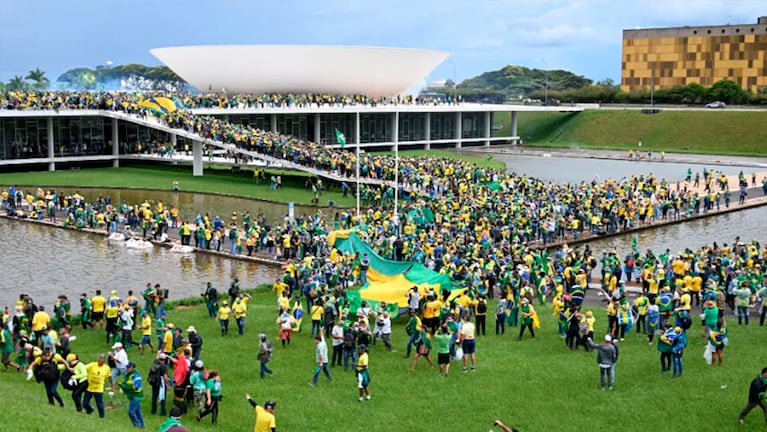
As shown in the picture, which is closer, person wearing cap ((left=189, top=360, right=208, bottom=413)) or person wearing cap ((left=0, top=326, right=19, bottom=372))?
person wearing cap ((left=189, top=360, right=208, bottom=413))

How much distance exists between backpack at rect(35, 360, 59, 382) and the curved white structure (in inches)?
2152

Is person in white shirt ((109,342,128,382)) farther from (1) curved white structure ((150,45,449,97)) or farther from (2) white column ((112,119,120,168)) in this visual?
(1) curved white structure ((150,45,449,97))

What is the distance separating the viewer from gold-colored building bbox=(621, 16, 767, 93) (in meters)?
99.6

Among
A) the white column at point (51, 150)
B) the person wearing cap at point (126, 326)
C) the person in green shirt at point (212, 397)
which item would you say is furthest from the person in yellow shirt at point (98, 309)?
the white column at point (51, 150)

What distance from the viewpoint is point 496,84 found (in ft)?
543

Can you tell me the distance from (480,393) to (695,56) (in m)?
96.2

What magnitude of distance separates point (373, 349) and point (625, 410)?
5.33 m

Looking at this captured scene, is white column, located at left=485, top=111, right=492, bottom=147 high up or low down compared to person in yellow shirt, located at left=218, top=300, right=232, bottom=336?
up

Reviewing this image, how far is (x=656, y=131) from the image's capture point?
75312 millimetres

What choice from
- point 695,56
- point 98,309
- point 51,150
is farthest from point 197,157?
point 695,56

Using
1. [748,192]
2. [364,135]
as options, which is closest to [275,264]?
[748,192]

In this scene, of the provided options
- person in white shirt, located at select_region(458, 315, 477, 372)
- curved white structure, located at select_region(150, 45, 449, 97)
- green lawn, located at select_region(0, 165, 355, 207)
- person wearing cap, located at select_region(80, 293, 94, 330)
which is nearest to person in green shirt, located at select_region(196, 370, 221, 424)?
person in white shirt, located at select_region(458, 315, 477, 372)

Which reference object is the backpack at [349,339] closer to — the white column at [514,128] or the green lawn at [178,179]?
the green lawn at [178,179]

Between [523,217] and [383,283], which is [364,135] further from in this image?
[383,283]
